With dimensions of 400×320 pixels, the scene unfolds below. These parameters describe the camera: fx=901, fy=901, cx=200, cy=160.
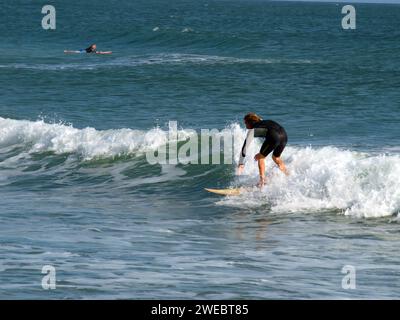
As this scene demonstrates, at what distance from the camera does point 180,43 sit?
5588cm

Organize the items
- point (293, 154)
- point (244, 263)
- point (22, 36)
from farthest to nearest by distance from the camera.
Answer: point (22, 36) → point (293, 154) → point (244, 263)

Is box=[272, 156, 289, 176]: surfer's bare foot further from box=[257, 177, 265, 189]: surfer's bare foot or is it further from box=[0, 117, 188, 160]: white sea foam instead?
box=[0, 117, 188, 160]: white sea foam

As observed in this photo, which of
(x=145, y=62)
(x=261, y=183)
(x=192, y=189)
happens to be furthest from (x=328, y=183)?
(x=145, y=62)

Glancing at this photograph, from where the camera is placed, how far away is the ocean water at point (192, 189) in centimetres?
1009

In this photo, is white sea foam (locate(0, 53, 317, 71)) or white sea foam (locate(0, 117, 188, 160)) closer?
white sea foam (locate(0, 117, 188, 160))

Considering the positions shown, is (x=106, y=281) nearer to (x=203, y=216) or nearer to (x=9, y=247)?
(x=9, y=247)

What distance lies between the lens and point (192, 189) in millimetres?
16969

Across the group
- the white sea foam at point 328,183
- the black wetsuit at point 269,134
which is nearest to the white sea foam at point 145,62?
the white sea foam at point 328,183

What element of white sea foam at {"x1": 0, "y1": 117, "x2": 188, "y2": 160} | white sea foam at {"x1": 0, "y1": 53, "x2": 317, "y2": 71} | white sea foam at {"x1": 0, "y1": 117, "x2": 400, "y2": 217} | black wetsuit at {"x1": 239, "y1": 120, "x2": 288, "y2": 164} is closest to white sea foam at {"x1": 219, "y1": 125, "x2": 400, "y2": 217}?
white sea foam at {"x1": 0, "y1": 117, "x2": 400, "y2": 217}

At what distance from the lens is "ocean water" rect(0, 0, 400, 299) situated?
1009cm

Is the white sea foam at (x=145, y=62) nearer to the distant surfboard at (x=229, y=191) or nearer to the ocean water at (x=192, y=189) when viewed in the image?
the ocean water at (x=192, y=189)

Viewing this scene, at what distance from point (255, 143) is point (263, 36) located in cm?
4435
